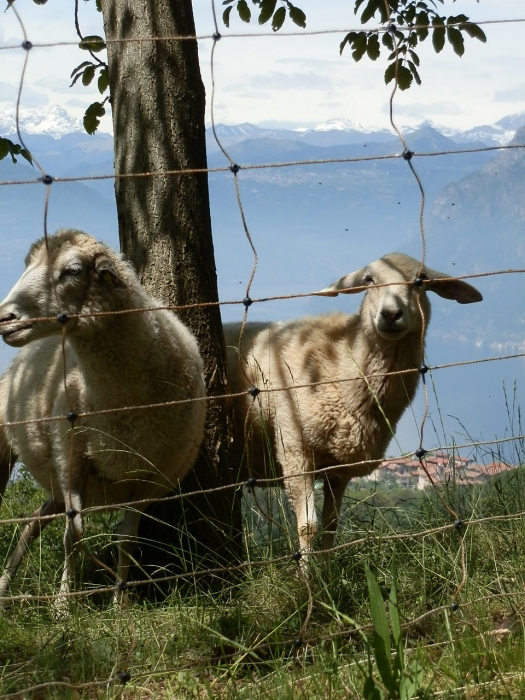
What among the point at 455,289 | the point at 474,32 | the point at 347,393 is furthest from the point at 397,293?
the point at 474,32

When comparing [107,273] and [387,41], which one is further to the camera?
[387,41]

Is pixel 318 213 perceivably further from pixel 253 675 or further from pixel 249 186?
pixel 253 675

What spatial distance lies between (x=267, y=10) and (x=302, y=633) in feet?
12.1

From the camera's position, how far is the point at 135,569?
387 cm

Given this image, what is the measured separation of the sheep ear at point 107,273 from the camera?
3.41 meters

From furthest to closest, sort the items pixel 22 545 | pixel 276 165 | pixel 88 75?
pixel 88 75 < pixel 22 545 < pixel 276 165

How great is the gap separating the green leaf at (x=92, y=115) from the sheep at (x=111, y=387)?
1.64 metres

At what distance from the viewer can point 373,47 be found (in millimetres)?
4996

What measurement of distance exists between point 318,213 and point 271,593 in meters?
46.9

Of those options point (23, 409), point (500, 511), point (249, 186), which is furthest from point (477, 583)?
point (249, 186)

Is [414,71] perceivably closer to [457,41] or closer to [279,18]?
[457,41]

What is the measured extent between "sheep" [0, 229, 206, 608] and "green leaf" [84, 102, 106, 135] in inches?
64.5

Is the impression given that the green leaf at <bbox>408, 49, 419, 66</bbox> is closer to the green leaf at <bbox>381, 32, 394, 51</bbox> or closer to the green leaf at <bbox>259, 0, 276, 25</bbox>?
the green leaf at <bbox>381, 32, 394, 51</bbox>

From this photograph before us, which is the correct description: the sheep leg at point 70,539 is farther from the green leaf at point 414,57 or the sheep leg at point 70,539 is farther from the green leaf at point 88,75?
the green leaf at point 414,57
